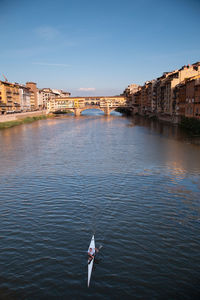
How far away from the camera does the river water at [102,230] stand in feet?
33.3

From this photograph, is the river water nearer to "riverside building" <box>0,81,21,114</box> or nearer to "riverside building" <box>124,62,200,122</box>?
"riverside building" <box>124,62,200,122</box>

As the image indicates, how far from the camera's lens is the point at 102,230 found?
46.2ft

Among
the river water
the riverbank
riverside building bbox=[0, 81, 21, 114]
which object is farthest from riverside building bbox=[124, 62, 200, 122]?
riverside building bbox=[0, 81, 21, 114]

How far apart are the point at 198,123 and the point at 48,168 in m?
34.4

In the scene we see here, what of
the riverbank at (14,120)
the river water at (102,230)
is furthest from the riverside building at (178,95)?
the riverbank at (14,120)

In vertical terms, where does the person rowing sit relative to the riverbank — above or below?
below

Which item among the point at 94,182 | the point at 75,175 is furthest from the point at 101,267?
the point at 75,175

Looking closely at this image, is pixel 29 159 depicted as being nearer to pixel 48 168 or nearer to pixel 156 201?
pixel 48 168

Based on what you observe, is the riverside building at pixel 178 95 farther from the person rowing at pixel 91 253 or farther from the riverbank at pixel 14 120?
the person rowing at pixel 91 253

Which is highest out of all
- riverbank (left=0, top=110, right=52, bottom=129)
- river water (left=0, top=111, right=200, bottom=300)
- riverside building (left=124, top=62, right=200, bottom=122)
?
riverside building (left=124, top=62, right=200, bottom=122)

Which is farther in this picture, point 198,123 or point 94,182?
point 198,123

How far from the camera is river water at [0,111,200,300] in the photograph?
33.3 feet

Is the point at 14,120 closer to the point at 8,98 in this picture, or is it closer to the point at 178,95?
the point at 8,98

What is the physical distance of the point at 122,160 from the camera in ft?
99.6
